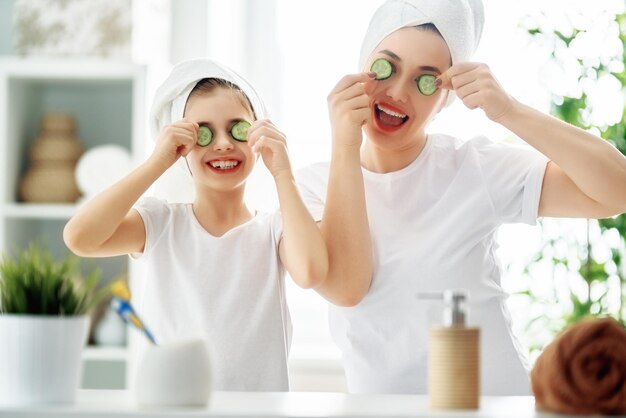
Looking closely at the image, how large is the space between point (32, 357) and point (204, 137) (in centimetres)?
70

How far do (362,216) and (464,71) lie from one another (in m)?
0.36

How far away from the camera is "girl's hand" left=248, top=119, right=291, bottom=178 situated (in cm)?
182

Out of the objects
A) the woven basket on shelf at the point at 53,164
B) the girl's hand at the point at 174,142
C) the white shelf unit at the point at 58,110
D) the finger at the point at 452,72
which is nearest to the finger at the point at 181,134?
the girl's hand at the point at 174,142

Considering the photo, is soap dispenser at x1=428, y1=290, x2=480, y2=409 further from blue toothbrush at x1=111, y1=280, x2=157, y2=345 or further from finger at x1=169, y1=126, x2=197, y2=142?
finger at x1=169, y1=126, x2=197, y2=142

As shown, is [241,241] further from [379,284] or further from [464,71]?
[464,71]

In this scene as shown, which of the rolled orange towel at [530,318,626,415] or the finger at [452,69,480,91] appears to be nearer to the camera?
the rolled orange towel at [530,318,626,415]

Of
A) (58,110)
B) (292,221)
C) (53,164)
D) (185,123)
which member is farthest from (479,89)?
(58,110)

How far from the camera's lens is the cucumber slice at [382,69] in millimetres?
1933

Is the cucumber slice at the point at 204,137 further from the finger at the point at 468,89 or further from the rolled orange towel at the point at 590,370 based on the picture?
the rolled orange towel at the point at 590,370

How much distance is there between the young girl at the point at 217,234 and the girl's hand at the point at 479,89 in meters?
0.37

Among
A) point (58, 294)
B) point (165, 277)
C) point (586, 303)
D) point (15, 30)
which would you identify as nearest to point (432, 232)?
point (165, 277)

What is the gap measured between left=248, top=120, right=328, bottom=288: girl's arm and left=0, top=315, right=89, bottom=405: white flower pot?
0.54m

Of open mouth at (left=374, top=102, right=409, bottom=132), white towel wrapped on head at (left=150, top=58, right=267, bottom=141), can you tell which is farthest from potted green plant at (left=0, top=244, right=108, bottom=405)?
open mouth at (left=374, top=102, right=409, bottom=132)

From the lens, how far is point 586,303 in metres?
3.38
